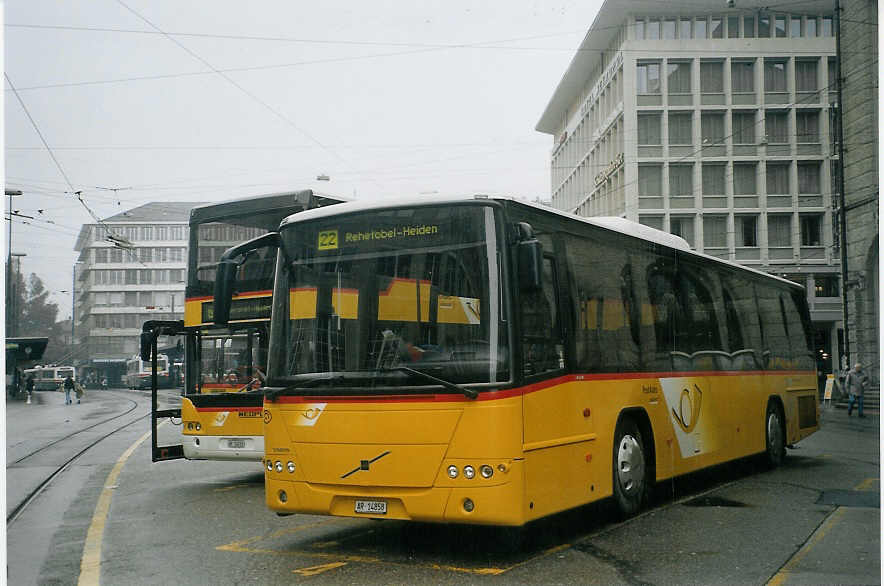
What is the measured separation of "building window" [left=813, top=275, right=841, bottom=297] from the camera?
3059cm

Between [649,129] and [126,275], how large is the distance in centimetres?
2211

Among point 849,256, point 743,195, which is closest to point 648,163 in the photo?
point 743,195

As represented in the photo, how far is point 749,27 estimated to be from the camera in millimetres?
23172

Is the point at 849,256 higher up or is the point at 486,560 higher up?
the point at 849,256

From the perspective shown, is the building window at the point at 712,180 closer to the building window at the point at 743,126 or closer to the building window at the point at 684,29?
the building window at the point at 743,126

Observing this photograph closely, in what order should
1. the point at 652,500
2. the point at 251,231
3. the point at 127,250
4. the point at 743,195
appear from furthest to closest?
the point at 743,195
the point at 127,250
the point at 251,231
the point at 652,500

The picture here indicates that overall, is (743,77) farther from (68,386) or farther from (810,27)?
(68,386)

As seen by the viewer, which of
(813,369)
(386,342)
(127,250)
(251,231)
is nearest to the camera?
(386,342)

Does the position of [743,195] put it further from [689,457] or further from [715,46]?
[689,457]

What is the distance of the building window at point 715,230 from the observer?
1185 inches

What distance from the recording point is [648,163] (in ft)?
107

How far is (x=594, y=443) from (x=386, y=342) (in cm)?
229

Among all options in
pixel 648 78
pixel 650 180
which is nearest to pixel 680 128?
pixel 648 78

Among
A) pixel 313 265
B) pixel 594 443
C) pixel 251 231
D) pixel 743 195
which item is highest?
pixel 743 195
